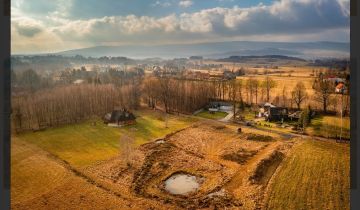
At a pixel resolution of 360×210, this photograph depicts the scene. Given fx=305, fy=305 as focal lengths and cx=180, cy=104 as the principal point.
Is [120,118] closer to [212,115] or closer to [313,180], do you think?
[212,115]

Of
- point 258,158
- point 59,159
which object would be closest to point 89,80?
Answer: point 59,159

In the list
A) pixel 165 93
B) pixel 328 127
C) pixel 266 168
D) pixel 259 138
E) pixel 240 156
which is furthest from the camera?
pixel 165 93

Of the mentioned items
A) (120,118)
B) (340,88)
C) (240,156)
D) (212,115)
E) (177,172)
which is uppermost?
(340,88)

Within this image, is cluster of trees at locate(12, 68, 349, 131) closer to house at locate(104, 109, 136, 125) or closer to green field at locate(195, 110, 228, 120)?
green field at locate(195, 110, 228, 120)

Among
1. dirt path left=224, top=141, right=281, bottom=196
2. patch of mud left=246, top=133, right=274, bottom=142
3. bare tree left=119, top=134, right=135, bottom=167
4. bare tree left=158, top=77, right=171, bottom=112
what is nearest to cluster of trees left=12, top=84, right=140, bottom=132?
bare tree left=158, top=77, right=171, bottom=112

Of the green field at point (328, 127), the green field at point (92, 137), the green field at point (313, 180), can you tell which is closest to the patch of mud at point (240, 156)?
the green field at point (313, 180)

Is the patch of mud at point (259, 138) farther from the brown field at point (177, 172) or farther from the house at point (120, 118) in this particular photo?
the house at point (120, 118)

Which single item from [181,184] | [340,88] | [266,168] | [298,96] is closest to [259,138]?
[266,168]
